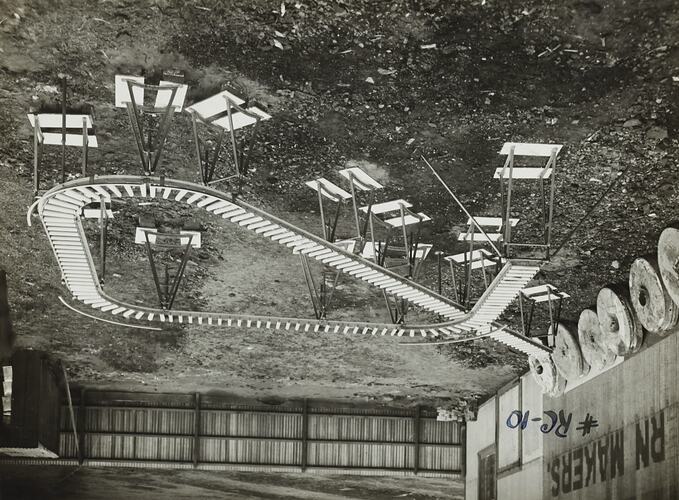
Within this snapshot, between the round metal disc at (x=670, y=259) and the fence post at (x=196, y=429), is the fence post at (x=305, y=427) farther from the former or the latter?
the round metal disc at (x=670, y=259)

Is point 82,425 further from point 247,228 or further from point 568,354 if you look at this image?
point 247,228

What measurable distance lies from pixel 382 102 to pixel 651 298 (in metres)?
5.57

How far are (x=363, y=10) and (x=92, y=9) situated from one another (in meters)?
2.80

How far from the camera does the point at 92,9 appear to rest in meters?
9.53

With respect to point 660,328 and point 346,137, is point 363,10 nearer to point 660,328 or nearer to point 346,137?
point 346,137

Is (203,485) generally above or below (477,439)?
below

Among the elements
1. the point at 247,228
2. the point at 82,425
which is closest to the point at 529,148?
the point at 247,228

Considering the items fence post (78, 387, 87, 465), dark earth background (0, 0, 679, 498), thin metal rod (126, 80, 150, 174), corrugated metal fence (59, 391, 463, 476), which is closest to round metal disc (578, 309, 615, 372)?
dark earth background (0, 0, 679, 498)

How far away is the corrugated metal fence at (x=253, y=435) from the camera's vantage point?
24984 millimetres

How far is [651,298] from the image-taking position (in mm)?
13758

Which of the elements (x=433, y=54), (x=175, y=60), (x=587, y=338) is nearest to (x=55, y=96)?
(x=175, y=60)

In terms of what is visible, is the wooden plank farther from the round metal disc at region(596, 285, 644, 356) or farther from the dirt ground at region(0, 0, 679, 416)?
the round metal disc at region(596, 285, 644, 356)

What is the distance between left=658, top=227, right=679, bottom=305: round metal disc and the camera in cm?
1278

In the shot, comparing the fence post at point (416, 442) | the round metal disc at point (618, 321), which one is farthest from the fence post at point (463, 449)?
the round metal disc at point (618, 321)
